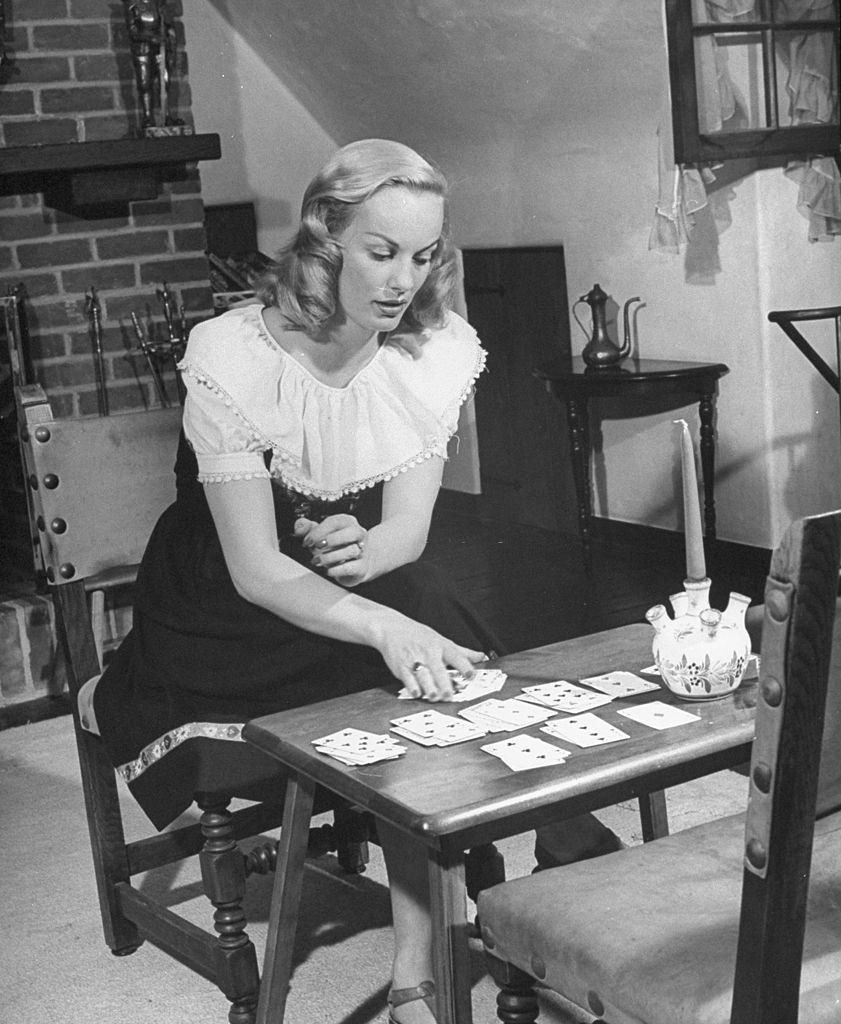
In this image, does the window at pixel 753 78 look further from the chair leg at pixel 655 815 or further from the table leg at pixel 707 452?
the chair leg at pixel 655 815

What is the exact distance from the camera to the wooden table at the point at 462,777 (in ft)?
4.87

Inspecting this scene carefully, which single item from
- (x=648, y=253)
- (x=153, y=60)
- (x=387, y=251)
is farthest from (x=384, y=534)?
(x=648, y=253)

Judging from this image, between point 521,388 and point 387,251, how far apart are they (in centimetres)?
348

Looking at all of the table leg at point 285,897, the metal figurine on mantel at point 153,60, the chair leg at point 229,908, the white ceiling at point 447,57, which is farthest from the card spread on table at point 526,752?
the white ceiling at point 447,57

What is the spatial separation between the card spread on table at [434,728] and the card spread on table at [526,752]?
0.04m

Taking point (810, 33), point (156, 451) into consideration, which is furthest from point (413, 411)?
point (810, 33)

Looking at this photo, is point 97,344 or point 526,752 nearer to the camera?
point 526,752

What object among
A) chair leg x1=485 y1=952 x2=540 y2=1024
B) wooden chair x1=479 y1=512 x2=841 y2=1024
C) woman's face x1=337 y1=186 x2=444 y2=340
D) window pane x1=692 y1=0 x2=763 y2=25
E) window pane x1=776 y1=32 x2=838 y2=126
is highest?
window pane x1=692 y1=0 x2=763 y2=25

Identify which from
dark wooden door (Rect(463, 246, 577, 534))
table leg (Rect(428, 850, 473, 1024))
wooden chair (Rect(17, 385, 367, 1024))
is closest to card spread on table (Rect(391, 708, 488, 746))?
table leg (Rect(428, 850, 473, 1024))

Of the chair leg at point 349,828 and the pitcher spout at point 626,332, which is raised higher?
the pitcher spout at point 626,332

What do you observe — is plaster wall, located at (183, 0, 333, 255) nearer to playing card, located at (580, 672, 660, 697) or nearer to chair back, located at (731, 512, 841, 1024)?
playing card, located at (580, 672, 660, 697)

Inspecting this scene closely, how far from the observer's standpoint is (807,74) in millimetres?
4387

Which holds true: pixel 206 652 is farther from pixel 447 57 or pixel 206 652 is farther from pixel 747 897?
pixel 447 57

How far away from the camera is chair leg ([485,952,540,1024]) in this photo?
1581 mm
